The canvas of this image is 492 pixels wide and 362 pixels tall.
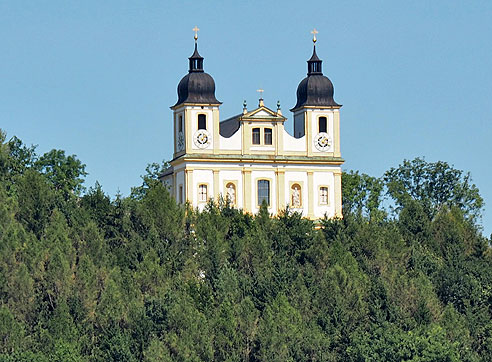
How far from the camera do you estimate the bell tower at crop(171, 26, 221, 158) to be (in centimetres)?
10662

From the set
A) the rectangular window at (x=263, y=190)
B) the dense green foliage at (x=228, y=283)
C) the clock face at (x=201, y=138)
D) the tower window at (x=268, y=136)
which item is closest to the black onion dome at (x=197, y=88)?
the clock face at (x=201, y=138)

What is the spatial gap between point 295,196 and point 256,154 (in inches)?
116

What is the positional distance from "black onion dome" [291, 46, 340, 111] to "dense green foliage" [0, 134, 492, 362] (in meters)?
8.18

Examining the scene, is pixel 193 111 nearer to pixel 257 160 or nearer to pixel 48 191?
pixel 257 160

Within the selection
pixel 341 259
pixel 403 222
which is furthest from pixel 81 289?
pixel 403 222

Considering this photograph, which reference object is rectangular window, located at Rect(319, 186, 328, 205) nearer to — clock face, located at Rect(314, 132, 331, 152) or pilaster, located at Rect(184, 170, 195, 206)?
clock face, located at Rect(314, 132, 331, 152)

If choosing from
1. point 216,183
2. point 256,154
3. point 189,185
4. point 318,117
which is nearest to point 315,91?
point 318,117

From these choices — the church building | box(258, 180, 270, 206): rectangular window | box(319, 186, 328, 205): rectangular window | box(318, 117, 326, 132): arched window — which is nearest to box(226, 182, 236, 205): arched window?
the church building

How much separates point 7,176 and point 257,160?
42.1ft

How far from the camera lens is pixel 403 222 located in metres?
101

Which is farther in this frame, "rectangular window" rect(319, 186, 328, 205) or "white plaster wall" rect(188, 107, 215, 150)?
"rectangular window" rect(319, 186, 328, 205)

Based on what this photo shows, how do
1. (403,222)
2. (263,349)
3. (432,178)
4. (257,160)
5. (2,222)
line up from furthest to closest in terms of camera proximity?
(432,178)
(257,160)
(403,222)
(2,222)
(263,349)

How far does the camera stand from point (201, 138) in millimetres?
106625

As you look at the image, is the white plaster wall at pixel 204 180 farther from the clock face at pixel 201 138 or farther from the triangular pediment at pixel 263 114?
the triangular pediment at pixel 263 114
